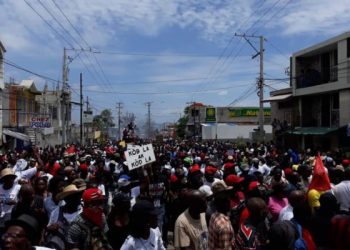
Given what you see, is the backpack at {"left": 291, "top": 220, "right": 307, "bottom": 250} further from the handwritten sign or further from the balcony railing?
the balcony railing

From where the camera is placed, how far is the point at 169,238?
1032cm

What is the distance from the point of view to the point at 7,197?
25.8 feet

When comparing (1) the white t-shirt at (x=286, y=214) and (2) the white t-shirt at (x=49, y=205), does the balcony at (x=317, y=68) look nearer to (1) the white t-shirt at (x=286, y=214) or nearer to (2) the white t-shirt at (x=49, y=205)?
(1) the white t-shirt at (x=286, y=214)

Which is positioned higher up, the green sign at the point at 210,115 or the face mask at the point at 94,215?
the green sign at the point at 210,115

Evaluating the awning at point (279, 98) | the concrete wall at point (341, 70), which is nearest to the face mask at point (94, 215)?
the concrete wall at point (341, 70)

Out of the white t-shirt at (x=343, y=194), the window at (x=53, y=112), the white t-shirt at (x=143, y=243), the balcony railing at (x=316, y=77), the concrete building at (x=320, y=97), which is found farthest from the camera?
the window at (x=53, y=112)

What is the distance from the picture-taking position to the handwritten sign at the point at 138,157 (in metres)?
10.1

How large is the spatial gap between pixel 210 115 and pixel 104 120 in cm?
4126

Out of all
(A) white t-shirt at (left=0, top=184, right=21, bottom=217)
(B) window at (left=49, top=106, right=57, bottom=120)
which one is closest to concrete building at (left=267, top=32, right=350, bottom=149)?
(A) white t-shirt at (left=0, top=184, right=21, bottom=217)

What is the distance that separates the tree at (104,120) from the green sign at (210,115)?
105 feet

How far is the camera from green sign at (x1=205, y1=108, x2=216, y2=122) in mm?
86875

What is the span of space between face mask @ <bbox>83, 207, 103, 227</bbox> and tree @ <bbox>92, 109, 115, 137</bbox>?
10662 centimetres

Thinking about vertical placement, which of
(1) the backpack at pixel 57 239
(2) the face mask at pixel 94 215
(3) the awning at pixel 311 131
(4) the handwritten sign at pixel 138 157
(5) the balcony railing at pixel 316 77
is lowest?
(1) the backpack at pixel 57 239

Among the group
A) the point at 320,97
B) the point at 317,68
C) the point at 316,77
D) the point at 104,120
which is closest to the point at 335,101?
the point at 320,97
